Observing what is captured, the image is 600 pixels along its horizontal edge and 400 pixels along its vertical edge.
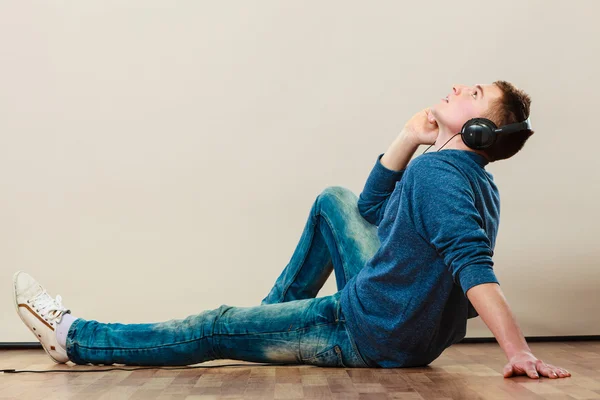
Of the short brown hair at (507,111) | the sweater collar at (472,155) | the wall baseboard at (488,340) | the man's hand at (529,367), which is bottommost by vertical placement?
the wall baseboard at (488,340)

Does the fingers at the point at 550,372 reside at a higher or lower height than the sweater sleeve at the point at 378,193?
lower

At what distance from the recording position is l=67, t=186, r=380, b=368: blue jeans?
2031 mm

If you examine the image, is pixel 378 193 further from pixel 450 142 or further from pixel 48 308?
pixel 48 308

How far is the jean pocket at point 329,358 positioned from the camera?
6.66 feet

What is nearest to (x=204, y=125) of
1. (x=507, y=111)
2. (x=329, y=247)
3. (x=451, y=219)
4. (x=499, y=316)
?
(x=329, y=247)

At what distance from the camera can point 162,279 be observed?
3.12 meters

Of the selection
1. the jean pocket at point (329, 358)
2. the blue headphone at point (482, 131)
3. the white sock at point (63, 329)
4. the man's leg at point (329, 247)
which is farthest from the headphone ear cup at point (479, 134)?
the white sock at point (63, 329)

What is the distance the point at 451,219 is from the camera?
66.6 inches

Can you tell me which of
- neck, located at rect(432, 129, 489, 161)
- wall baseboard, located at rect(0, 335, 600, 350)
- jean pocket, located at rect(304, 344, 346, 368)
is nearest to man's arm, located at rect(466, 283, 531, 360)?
neck, located at rect(432, 129, 489, 161)

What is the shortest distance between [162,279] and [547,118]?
1747 millimetres

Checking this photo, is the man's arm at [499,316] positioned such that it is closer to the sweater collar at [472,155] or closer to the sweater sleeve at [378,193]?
the sweater collar at [472,155]

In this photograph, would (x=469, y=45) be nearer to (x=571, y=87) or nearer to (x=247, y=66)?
(x=571, y=87)

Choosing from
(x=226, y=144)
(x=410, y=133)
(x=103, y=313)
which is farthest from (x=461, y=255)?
(x=103, y=313)

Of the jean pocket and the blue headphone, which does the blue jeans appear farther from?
the blue headphone
